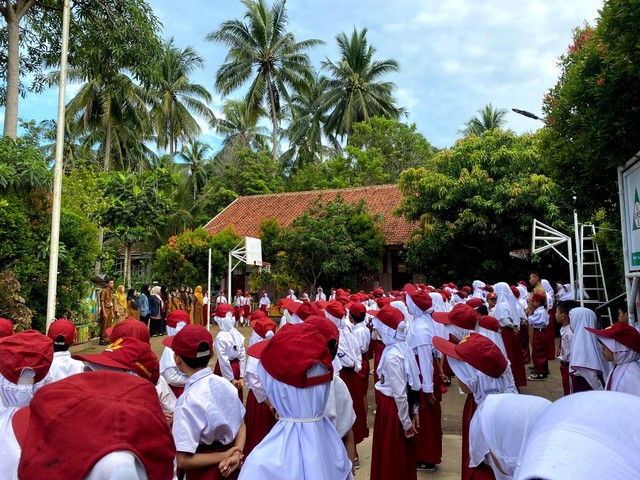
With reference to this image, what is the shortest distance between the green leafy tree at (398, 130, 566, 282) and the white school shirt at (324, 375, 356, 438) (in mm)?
13993

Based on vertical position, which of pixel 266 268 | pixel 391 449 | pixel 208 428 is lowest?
pixel 391 449

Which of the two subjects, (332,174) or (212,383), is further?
(332,174)

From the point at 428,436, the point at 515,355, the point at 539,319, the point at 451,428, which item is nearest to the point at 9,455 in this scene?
the point at 428,436

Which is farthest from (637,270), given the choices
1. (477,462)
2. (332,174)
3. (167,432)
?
(332,174)

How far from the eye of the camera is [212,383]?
9.71 ft

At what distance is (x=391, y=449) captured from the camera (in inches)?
177

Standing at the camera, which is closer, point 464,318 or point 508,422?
point 508,422

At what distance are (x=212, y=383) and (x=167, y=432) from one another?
1.61 m

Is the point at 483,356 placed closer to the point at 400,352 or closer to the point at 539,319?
the point at 400,352

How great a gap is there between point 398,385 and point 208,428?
6.83ft

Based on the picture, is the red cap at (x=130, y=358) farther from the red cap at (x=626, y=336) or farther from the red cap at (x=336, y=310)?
the red cap at (x=626, y=336)

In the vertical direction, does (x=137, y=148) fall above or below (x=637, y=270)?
above

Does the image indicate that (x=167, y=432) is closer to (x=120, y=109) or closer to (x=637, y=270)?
(x=637, y=270)

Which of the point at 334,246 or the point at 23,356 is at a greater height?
the point at 334,246
